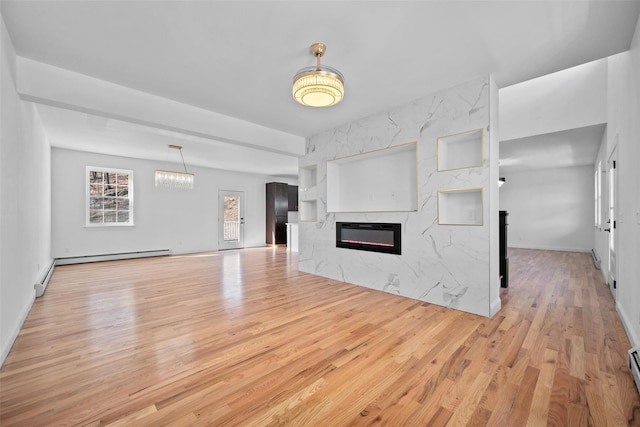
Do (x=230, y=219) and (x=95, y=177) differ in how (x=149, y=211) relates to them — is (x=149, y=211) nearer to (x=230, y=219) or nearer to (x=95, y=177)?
(x=95, y=177)

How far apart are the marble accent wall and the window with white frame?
6.07 m

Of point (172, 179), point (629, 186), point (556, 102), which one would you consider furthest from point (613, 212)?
point (172, 179)

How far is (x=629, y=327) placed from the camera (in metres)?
2.49

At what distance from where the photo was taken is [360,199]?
4984 mm

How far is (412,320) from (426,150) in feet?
7.21

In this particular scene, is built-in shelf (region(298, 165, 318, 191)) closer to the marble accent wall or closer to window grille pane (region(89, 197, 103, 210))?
the marble accent wall

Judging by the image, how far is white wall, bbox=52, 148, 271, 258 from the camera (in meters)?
6.48

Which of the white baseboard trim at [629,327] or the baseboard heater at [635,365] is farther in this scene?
the white baseboard trim at [629,327]

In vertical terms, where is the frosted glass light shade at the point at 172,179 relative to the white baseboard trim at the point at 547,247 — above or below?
above

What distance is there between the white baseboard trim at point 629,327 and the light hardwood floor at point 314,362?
0.09 meters

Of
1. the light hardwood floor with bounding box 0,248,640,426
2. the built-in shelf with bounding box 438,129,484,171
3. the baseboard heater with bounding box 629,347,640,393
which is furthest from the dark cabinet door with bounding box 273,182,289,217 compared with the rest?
the baseboard heater with bounding box 629,347,640,393

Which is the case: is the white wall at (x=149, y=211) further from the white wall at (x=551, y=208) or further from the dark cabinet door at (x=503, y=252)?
the white wall at (x=551, y=208)

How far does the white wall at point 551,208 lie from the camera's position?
8211mm

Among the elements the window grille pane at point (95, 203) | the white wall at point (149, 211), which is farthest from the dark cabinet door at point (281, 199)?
the window grille pane at point (95, 203)
